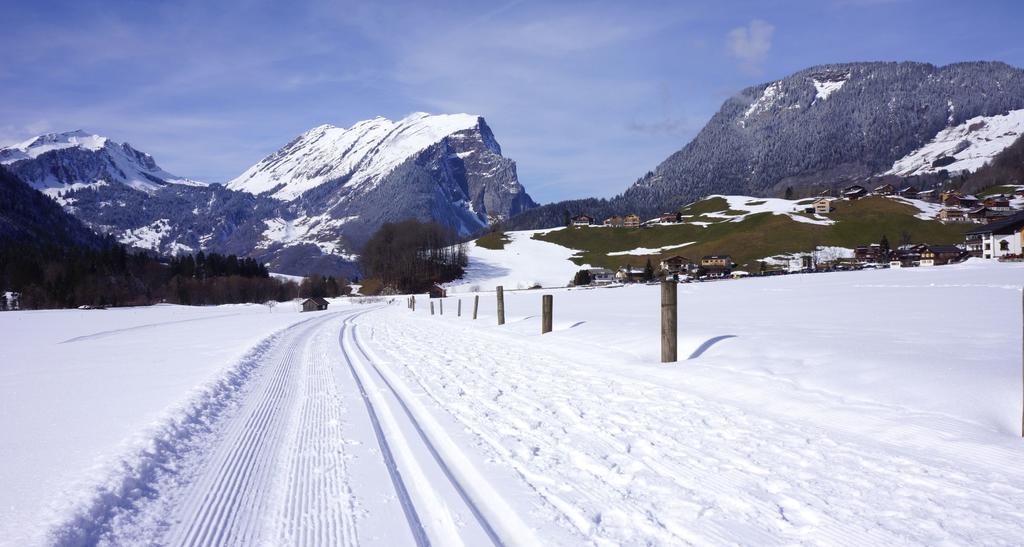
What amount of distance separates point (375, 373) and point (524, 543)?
830 centimetres

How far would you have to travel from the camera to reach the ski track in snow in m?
3.99

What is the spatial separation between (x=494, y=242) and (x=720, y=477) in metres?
180

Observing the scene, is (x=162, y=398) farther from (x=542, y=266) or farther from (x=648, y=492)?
(x=542, y=266)

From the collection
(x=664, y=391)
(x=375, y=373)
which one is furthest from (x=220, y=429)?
(x=664, y=391)

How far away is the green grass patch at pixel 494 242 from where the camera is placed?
179m

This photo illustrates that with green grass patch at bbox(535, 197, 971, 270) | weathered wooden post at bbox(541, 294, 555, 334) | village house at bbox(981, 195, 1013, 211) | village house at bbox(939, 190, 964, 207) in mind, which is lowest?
weathered wooden post at bbox(541, 294, 555, 334)

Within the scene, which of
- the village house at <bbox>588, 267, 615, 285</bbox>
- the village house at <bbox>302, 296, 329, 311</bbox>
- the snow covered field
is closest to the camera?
the snow covered field

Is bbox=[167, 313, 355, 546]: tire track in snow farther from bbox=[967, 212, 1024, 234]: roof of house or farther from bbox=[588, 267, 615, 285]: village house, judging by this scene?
bbox=[588, 267, 615, 285]: village house

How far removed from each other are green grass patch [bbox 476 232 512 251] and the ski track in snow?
170 metres

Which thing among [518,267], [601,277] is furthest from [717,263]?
[518,267]

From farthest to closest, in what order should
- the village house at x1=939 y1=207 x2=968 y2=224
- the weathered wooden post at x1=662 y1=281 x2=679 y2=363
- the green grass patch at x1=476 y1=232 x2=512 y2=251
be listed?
the green grass patch at x1=476 y1=232 x2=512 y2=251, the village house at x1=939 y1=207 x2=968 y2=224, the weathered wooden post at x1=662 y1=281 x2=679 y2=363

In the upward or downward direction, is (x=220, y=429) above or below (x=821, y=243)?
below

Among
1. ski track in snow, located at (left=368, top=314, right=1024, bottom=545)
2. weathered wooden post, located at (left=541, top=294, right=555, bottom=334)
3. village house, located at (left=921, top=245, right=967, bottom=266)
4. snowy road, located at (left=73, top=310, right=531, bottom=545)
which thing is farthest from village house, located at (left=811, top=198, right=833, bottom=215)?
snowy road, located at (left=73, top=310, right=531, bottom=545)

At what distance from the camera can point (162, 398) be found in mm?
8695
